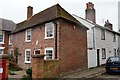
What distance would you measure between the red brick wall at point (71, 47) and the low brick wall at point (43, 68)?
1.72 meters

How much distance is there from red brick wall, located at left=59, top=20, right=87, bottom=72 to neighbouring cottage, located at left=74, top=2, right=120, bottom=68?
2.17 metres

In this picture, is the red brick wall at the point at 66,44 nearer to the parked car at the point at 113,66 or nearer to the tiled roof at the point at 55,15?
the tiled roof at the point at 55,15

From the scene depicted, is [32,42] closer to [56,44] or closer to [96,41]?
[56,44]

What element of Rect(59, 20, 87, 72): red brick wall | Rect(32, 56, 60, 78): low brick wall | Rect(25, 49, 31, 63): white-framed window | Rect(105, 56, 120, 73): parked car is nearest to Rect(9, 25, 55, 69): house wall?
Rect(25, 49, 31, 63): white-framed window

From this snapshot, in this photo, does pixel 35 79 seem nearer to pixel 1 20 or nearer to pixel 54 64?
pixel 54 64

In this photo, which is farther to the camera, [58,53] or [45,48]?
[45,48]

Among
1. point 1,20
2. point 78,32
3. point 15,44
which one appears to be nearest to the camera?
point 78,32

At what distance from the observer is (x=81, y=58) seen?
19.5m

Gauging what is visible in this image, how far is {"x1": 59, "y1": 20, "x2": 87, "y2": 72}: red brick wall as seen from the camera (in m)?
16.5

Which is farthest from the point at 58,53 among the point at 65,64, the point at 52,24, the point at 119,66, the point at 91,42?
the point at 91,42

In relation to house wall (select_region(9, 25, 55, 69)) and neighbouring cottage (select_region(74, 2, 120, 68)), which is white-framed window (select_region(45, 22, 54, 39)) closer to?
house wall (select_region(9, 25, 55, 69))

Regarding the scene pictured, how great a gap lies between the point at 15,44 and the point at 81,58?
33.2ft

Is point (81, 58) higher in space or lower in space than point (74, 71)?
higher

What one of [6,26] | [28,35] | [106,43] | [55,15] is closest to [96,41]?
[106,43]
